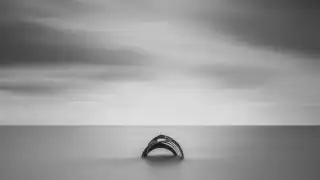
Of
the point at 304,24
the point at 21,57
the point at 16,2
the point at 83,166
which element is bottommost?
the point at 83,166

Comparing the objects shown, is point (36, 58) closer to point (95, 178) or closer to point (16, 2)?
point (16, 2)

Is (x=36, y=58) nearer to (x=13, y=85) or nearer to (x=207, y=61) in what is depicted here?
(x=13, y=85)

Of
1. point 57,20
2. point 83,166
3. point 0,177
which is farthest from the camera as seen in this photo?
point 57,20

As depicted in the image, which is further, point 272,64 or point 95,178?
point 272,64

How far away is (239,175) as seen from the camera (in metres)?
4.26

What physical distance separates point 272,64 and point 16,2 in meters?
6.72

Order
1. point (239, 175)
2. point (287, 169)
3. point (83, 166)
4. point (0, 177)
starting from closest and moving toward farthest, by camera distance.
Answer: point (0, 177), point (239, 175), point (287, 169), point (83, 166)

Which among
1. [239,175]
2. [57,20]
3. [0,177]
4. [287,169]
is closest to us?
[0,177]

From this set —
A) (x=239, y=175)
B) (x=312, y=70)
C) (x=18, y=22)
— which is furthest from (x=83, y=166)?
(x=312, y=70)

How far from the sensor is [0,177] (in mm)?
4000

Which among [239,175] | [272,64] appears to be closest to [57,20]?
[272,64]

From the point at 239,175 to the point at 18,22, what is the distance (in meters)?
7.70

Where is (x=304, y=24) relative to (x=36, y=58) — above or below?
above

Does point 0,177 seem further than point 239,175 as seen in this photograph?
No
